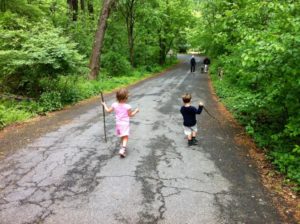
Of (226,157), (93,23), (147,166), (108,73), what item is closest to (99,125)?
(147,166)

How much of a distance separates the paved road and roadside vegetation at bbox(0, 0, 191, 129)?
3063 millimetres

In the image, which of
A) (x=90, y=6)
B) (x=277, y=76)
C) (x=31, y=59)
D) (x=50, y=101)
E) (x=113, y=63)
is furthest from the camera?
(x=90, y=6)

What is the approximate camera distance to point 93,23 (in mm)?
26328

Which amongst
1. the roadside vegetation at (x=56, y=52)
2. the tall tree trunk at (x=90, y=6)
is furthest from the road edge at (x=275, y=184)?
the tall tree trunk at (x=90, y=6)

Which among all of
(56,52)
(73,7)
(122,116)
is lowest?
(122,116)

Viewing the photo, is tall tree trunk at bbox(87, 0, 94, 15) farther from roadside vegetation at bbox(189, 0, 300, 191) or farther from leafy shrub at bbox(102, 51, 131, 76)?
roadside vegetation at bbox(189, 0, 300, 191)

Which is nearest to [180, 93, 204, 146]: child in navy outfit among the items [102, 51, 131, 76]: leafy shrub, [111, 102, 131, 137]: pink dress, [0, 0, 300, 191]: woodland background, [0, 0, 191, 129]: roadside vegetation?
[111, 102, 131, 137]: pink dress

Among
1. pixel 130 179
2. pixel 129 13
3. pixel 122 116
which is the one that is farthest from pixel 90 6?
pixel 130 179

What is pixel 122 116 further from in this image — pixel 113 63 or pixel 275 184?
pixel 113 63

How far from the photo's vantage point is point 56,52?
38.5 ft

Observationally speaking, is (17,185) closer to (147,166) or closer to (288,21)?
(147,166)

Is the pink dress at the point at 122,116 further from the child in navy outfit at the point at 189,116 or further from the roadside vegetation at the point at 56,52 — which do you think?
the roadside vegetation at the point at 56,52

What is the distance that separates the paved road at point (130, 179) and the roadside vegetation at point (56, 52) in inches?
121

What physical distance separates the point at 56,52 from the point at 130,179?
25.5 ft
